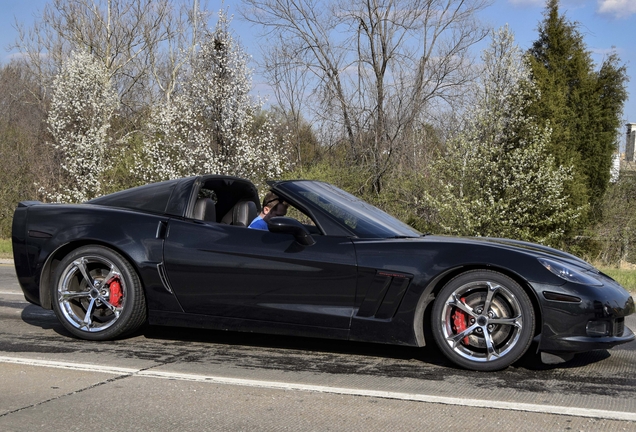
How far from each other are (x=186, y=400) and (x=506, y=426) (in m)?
1.72

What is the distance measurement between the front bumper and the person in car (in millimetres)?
2049

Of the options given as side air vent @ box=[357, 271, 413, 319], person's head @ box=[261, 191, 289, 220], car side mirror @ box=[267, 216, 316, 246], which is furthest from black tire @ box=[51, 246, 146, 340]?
side air vent @ box=[357, 271, 413, 319]

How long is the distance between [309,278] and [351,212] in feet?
2.38

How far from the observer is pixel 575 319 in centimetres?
457

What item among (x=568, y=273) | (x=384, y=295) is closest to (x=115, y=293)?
(x=384, y=295)

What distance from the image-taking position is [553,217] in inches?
736

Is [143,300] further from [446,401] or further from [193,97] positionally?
[193,97]

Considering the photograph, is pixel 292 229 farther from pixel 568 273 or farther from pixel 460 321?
pixel 568 273

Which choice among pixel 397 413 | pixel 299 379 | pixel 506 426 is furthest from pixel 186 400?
pixel 506 426

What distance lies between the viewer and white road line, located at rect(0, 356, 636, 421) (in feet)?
12.7

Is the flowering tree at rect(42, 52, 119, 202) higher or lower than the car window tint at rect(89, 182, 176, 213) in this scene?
higher

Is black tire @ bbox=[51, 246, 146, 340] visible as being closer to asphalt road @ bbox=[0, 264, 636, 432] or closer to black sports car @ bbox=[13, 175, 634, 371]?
black sports car @ bbox=[13, 175, 634, 371]

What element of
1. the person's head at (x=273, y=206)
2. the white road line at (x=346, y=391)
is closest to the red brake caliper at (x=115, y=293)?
the white road line at (x=346, y=391)

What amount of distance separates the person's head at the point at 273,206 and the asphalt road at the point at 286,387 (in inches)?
39.9
